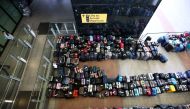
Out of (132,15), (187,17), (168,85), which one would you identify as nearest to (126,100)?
(168,85)

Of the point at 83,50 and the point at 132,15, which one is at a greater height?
the point at 132,15

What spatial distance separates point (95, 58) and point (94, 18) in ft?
10.2

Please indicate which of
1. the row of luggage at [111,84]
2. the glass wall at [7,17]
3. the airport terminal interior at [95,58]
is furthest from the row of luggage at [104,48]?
the glass wall at [7,17]

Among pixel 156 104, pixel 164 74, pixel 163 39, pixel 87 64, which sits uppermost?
pixel 163 39

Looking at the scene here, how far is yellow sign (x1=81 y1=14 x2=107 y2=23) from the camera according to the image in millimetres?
12284

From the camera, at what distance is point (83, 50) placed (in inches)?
515

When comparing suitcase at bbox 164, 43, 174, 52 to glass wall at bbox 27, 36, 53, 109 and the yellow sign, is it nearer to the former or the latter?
the yellow sign

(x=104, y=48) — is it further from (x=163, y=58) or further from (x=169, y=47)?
(x=169, y=47)

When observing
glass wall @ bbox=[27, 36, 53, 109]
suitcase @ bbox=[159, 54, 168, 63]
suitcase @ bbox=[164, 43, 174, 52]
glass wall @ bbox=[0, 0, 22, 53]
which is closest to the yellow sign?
glass wall @ bbox=[27, 36, 53, 109]

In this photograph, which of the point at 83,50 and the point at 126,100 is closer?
the point at 126,100

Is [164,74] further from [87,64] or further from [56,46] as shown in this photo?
[56,46]

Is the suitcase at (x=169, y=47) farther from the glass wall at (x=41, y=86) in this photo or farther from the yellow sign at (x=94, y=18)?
the glass wall at (x=41, y=86)

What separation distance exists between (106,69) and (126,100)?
2.75 metres

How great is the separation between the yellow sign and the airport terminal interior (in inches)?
3.0
